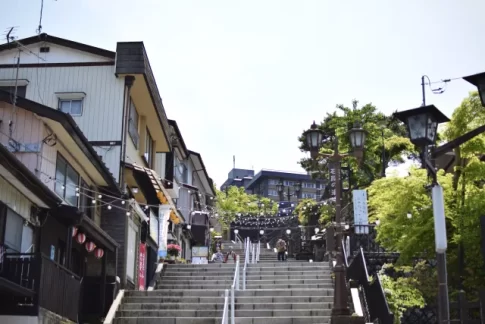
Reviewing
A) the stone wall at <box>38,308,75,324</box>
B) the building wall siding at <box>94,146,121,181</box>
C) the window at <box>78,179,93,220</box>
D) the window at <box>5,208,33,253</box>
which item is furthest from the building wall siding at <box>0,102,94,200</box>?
the building wall siding at <box>94,146,121,181</box>

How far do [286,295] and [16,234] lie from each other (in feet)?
29.1

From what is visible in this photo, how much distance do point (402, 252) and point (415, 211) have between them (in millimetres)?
1209

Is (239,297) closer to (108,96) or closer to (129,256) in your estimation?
(129,256)

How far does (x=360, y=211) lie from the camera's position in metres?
27.9

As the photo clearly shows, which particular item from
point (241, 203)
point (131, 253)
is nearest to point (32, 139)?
point (131, 253)

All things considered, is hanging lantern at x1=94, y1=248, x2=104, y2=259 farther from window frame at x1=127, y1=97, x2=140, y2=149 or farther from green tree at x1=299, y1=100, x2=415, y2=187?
green tree at x1=299, y1=100, x2=415, y2=187

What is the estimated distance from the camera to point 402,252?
1941 centimetres

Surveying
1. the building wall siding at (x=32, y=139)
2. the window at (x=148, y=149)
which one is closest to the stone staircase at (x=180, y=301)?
the building wall siding at (x=32, y=139)

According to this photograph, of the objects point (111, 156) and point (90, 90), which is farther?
point (90, 90)

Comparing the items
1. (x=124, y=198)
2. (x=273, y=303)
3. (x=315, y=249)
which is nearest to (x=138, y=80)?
(x=124, y=198)

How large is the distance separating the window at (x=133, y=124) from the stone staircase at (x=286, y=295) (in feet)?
22.5

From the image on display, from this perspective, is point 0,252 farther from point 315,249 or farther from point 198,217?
point 198,217

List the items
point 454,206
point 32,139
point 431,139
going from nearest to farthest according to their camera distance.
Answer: point 431,139 < point 32,139 < point 454,206

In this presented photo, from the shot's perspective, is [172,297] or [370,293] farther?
[172,297]
